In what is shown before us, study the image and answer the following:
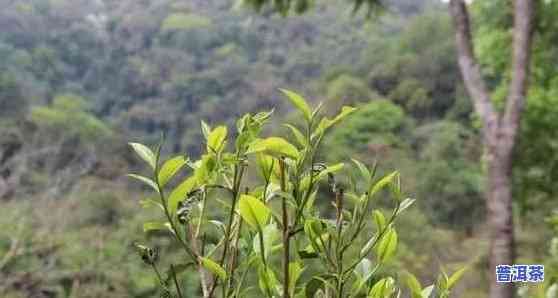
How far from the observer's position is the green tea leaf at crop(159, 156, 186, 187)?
18.9 inches

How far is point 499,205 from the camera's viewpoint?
260 cm

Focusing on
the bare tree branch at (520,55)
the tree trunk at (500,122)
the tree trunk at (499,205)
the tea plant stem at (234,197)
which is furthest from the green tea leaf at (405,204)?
the bare tree branch at (520,55)

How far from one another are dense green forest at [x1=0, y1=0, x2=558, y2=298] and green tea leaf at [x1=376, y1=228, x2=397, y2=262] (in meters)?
0.58

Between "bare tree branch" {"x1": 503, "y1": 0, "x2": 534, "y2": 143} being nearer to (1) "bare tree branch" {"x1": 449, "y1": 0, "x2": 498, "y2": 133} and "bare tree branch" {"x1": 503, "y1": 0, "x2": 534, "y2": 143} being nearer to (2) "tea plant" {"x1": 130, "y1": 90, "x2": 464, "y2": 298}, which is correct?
(1) "bare tree branch" {"x1": 449, "y1": 0, "x2": 498, "y2": 133}

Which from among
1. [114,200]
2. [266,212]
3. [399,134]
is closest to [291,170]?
[266,212]

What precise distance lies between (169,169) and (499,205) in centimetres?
230

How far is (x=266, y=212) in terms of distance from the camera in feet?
1.53

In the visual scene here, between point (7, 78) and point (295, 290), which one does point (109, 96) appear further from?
point (295, 290)

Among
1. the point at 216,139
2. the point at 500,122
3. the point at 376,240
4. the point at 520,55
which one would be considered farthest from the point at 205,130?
the point at 520,55

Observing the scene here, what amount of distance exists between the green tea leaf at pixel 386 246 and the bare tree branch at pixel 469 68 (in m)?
2.34

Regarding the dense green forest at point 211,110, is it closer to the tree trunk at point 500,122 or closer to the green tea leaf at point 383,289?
the tree trunk at point 500,122

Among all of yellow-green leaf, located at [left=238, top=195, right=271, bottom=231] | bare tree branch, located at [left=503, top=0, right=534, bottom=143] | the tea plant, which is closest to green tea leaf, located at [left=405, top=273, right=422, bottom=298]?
the tea plant

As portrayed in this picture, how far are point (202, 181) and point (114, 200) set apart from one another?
8.33 metres

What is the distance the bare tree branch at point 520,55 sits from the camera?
8.95ft
